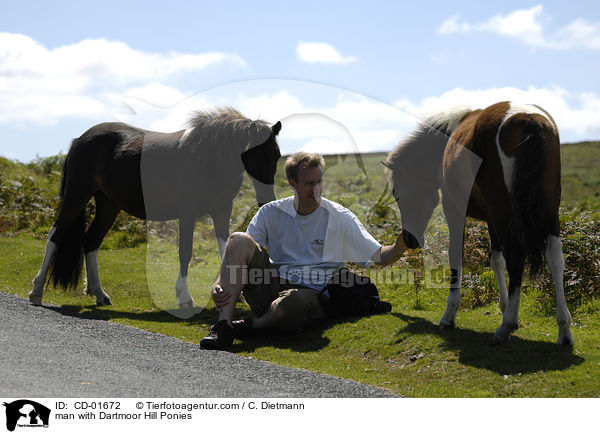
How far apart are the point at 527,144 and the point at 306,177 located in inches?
79.6

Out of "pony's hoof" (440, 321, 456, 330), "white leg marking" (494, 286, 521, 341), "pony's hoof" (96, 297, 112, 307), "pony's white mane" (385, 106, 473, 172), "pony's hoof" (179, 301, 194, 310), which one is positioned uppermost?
"pony's white mane" (385, 106, 473, 172)

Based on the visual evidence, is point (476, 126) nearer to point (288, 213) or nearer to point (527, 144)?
point (527, 144)

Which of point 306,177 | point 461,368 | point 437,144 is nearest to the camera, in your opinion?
point 461,368

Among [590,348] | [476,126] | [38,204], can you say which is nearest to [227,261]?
[476,126]

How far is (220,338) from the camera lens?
18.2 ft

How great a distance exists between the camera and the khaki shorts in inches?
224

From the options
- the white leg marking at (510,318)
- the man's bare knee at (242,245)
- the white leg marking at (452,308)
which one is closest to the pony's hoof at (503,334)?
the white leg marking at (510,318)

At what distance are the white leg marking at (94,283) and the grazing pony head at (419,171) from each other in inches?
179

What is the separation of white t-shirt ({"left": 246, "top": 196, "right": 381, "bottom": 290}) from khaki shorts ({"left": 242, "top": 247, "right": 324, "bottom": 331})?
12 cm

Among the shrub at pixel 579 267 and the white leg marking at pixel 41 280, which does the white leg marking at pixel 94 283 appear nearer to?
the white leg marking at pixel 41 280

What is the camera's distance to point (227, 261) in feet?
18.1

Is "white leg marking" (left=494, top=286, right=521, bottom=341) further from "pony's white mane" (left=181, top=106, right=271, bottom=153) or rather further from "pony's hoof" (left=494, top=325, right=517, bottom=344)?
"pony's white mane" (left=181, top=106, right=271, bottom=153)

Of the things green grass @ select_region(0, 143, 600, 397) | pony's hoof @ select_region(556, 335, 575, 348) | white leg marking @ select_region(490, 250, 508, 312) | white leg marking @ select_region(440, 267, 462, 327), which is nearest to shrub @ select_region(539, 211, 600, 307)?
green grass @ select_region(0, 143, 600, 397)
